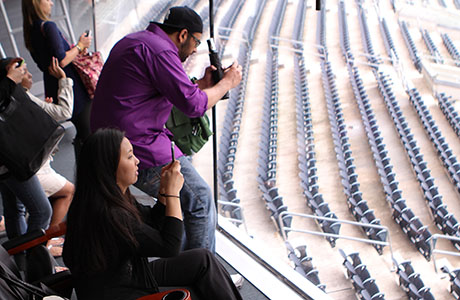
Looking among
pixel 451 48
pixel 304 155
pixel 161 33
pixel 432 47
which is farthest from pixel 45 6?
pixel 451 48

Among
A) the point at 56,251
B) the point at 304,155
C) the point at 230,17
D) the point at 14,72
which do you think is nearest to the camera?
the point at 14,72

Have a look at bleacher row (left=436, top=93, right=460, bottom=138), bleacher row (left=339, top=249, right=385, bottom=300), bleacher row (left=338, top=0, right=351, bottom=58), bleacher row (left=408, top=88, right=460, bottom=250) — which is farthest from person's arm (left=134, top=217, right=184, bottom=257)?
bleacher row (left=338, top=0, right=351, bottom=58)

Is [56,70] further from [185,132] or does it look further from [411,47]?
[411,47]

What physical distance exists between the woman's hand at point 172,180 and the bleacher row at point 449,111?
19.4ft

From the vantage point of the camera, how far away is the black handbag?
129cm

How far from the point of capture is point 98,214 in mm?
950

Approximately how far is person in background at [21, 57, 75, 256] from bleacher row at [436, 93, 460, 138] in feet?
18.5

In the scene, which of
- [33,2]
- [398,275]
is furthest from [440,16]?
[33,2]

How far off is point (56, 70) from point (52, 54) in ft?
0.18

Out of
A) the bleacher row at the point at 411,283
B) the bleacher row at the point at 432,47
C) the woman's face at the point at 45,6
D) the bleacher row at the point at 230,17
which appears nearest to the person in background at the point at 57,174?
the woman's face at the point at 45,6

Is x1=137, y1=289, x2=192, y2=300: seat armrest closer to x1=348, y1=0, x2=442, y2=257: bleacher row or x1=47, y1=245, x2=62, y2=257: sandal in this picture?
x1=47, y1=245, x2=62, y2=257: sandal

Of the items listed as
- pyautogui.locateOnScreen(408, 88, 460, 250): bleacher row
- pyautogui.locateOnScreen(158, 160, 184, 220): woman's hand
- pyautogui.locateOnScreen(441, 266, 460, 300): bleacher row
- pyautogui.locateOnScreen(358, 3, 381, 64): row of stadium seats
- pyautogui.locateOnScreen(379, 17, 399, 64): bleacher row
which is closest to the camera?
pyautogui.locateOnScreen(158, 160, 184, 220): woman's hand

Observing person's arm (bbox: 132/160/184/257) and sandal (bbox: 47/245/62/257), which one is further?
sandal (bbox: 47/245/62/257)

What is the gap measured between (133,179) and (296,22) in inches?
377
